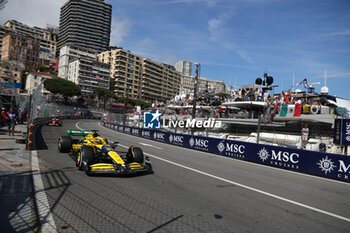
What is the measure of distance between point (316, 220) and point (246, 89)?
26346 mm

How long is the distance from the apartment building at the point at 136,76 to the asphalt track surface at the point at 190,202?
89.4 m

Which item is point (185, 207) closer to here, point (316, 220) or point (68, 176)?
point (316, 220)

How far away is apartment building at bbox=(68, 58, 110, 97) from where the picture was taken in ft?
306

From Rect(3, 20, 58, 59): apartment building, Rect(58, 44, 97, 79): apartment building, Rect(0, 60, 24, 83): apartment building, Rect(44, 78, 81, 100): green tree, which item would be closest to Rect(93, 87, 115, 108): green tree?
Rect(44, 78, 81, 100): green tree

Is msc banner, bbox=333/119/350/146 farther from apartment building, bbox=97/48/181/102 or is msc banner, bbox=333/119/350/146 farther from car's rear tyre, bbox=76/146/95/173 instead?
apartment building, bbox=97/48/181/102

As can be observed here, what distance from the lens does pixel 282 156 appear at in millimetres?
10453

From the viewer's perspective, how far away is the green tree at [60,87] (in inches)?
3108

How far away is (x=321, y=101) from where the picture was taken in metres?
22.4

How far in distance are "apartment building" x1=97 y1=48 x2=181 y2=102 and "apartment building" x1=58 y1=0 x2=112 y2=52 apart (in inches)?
1148

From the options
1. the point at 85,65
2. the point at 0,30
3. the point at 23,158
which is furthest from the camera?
the point at 0,30

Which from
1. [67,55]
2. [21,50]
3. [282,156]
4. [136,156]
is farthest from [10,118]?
[21,50]

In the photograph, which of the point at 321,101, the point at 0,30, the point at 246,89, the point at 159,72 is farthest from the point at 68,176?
the point at 0,30

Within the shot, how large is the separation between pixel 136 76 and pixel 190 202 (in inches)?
4218

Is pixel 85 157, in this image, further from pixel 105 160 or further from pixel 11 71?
pixel 11 71
